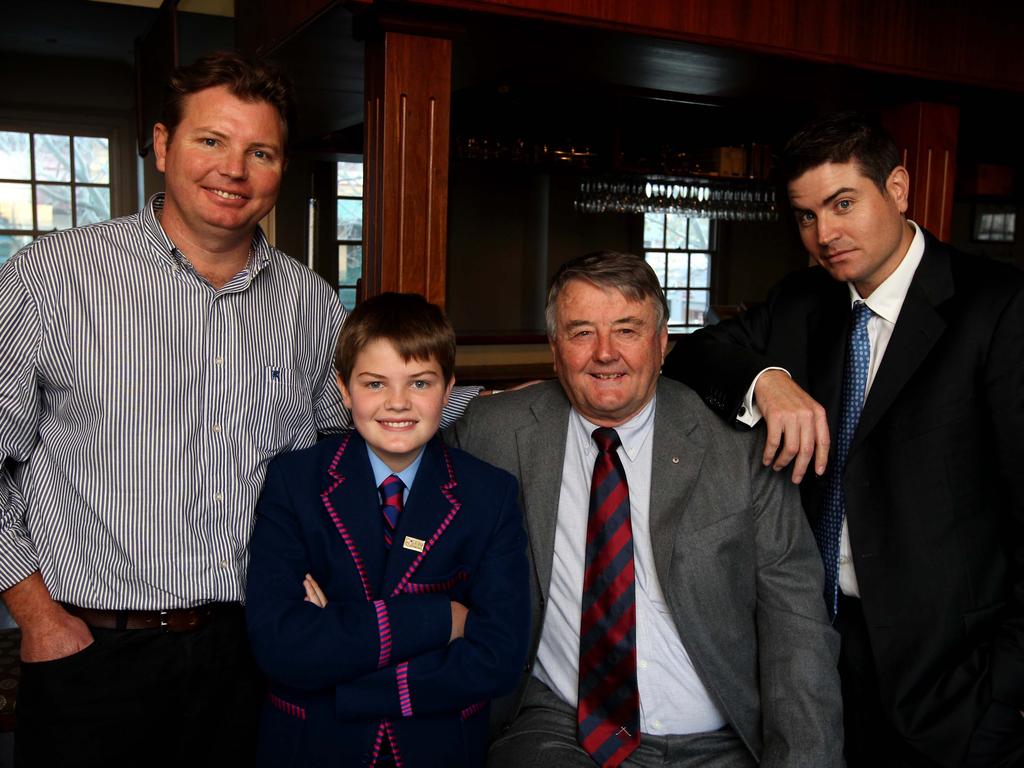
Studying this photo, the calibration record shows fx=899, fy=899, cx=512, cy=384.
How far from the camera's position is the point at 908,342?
6.38ft

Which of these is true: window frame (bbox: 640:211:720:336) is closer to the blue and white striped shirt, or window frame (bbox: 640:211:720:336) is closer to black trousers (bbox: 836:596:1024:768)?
black trousers (bbox: 836:596:1024:768)

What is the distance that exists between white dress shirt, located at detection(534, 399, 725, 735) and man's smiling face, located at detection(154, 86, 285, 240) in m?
0.87

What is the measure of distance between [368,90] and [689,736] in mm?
2210

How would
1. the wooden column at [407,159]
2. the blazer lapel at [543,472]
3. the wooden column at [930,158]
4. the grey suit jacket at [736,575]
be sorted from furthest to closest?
1. the wooden column at [930,158]
2. the wooden column at [407,159]
3. the blazer lapel at [543,472]
4. the grey suit jacket at [736,575]

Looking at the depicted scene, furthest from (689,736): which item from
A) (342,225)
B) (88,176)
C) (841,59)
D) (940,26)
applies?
(88,176)

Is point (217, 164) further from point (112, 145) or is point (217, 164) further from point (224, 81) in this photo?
point (112, 145)

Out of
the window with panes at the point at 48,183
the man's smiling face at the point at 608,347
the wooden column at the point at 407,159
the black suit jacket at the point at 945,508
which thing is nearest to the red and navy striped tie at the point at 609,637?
the man's smiling face at the point at 608,347

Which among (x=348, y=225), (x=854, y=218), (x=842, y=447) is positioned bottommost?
(x=842, y=447)

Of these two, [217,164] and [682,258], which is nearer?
[217,164]

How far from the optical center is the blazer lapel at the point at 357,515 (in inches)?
69.1

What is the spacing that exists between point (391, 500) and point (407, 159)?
1.45 m

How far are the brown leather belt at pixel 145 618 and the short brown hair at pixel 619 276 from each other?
992 mm

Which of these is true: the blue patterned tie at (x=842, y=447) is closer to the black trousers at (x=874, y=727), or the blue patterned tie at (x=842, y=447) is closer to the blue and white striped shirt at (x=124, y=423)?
the black trousers at (x=874, y=727)

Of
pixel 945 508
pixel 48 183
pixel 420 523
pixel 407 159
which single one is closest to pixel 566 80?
pixel 407 159
